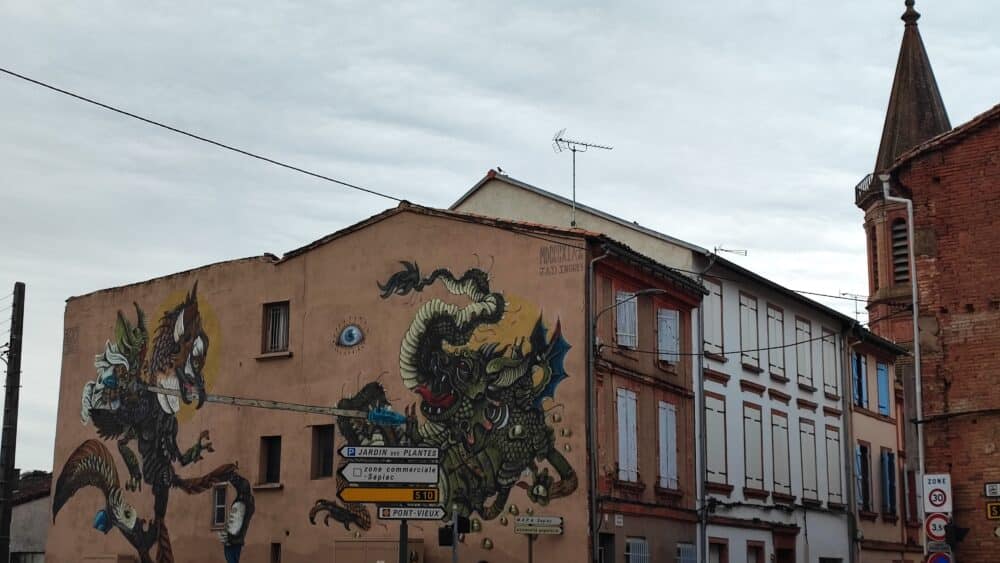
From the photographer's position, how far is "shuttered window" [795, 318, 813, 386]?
134ft

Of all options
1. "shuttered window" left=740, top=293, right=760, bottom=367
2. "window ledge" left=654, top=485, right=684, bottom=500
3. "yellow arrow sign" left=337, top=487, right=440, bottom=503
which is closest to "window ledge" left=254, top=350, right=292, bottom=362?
"window ledge" left=654, top=485, right=684, bottom=500

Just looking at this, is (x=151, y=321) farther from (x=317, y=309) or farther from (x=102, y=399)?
(x=317, y=309)

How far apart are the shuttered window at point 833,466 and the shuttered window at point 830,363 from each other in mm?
1245

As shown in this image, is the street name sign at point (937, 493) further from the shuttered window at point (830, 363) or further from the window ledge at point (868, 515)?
the window ledge at point (868, 515)

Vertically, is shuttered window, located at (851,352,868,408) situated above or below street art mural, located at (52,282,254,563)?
above

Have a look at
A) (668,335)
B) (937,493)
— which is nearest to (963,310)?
(937,493)

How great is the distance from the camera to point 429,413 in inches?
1248

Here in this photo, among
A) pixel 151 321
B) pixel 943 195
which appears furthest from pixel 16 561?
pixel 943 195

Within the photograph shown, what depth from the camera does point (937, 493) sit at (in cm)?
2311

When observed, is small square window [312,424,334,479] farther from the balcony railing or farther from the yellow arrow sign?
the balcony railing

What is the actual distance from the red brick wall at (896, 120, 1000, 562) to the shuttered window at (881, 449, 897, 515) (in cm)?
2092

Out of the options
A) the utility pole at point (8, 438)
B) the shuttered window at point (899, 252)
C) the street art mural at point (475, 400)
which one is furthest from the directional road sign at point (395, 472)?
the shuttered window at point (899, 252)

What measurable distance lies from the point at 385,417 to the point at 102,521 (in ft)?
36.2

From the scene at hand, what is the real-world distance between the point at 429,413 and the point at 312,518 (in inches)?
159
